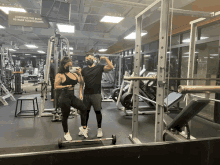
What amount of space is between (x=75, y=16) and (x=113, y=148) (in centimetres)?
592

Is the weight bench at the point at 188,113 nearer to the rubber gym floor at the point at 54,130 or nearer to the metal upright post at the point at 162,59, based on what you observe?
the metal upright post at the point at 162,59

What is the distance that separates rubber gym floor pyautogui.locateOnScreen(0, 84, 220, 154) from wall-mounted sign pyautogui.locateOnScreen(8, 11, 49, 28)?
2526mm

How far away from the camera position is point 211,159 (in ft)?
3.40

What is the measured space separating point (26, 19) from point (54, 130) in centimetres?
322

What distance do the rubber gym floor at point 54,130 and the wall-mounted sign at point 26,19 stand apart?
2526 millimetres

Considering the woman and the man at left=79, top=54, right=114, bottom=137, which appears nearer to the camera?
the woman

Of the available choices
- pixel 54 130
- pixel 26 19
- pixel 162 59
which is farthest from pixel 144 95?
pixel 26 19

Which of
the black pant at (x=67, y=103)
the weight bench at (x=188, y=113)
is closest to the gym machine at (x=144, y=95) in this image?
the black pant at (x=67, y=103)

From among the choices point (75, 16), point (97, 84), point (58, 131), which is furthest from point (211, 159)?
point (75, 16)

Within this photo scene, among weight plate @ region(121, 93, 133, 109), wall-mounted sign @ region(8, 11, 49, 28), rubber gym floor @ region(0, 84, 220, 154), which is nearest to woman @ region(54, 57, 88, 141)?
rubber gym floor @ region(0, 84, 220, 154)

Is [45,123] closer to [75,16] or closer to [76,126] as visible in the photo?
[76,126]

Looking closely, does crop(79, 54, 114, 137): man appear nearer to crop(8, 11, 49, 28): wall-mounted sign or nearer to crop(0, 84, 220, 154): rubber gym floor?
crop(0, 84, 220, 154): rubber gym floor

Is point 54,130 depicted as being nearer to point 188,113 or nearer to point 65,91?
point 65,91

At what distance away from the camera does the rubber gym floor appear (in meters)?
2.71
